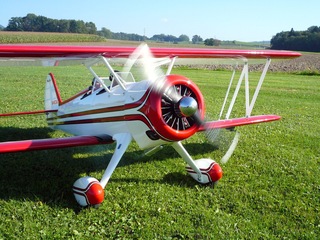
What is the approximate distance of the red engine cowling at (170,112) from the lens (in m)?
4.32

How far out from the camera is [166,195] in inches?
183

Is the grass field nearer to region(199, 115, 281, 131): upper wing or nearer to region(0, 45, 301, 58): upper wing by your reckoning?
region(199, 115, 281, 131): upper wing

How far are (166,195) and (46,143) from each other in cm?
177

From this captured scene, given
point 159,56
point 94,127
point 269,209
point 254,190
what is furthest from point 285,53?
point 94,127

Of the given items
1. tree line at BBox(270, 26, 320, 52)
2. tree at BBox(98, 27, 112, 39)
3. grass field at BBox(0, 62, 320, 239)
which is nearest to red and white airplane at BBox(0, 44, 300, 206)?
grass field at BBox(0, 62, 320, 239)

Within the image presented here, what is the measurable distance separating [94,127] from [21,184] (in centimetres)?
141

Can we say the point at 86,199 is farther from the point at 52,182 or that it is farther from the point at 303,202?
the point at 303,202

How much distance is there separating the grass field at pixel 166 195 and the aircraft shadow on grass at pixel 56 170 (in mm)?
14

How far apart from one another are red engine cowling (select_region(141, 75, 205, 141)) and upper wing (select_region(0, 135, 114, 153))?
980 millimetres

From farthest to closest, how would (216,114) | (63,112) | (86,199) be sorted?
(216,114), (63,112), (86,199)

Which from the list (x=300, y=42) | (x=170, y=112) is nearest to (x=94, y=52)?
(x=170, y=112)

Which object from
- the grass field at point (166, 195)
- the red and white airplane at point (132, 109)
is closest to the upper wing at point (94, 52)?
the red and white airplane at point (132, 109)

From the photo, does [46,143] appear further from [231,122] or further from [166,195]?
[231,122]

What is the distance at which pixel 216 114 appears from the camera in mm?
10266
